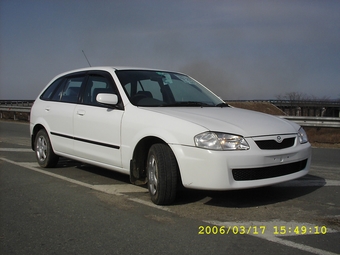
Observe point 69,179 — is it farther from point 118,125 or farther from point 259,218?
point 259,218

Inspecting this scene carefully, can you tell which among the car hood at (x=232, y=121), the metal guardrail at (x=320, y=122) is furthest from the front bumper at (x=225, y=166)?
the metal guardrail at (x=320, y=122)

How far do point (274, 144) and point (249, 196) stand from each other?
0.87m

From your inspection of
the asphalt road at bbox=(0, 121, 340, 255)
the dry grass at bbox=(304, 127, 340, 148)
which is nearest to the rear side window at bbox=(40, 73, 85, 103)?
the asphalt road at bbox=(0, 121, 340, 255)

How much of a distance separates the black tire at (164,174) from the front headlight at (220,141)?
15.6 inches

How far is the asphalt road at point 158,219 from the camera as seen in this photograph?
11.0ft

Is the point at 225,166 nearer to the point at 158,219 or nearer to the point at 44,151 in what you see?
the point at 158,219

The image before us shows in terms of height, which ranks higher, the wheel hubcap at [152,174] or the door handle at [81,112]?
the door handle at [81,112]

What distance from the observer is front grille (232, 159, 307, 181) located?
4.21 metres

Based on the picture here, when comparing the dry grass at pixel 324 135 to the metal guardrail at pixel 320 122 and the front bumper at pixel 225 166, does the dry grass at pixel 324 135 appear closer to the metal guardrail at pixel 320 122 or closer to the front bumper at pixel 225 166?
the metal guardrail at pixel 320 122

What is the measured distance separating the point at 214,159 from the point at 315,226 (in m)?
1.13

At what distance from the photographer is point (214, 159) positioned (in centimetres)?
409

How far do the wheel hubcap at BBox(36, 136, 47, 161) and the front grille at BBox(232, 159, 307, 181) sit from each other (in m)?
3.77
